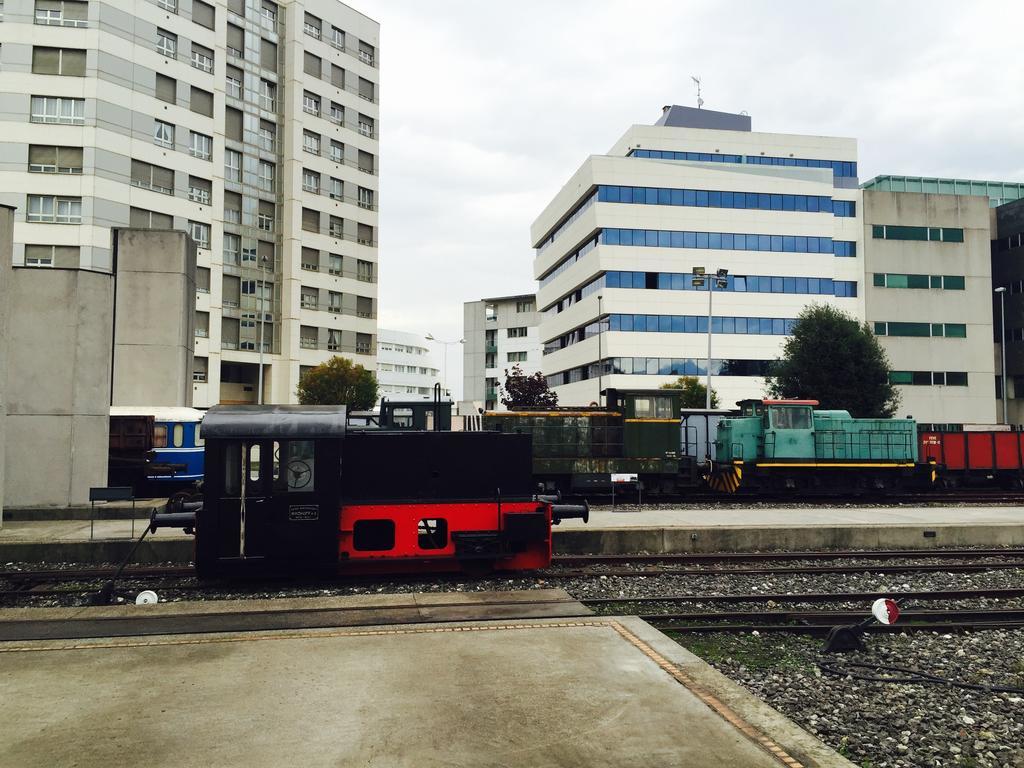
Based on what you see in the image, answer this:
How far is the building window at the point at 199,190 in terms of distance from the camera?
49844 mm

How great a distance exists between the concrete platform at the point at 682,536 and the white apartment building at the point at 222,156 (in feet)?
102

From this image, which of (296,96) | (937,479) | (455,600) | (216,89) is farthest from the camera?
(296,96)

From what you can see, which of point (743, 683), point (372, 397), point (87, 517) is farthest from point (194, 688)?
point (372, 397)

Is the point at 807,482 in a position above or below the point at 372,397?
below

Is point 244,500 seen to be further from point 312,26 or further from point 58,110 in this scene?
point 312,26

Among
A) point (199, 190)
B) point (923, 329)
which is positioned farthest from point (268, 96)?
point (923, 329)

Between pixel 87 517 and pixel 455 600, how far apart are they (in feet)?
44.1

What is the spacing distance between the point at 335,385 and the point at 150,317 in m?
22.9

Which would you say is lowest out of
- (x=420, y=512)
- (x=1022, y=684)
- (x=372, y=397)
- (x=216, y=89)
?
(x=1022, y=684)

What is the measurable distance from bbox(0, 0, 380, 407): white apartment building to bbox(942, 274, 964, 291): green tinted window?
50.8m

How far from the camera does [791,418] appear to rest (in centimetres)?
2473

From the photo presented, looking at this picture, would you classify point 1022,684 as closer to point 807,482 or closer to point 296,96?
point 807,482

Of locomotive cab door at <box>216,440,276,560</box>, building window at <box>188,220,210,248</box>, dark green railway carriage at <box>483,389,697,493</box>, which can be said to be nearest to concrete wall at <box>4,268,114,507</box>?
locomotive cab door at <box>216,440,276,560</box>

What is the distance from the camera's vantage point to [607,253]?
194ft
